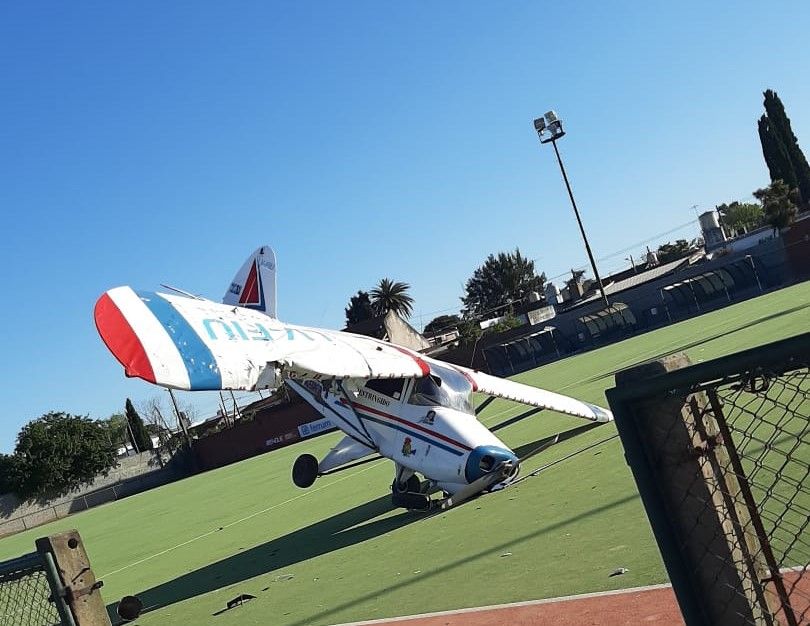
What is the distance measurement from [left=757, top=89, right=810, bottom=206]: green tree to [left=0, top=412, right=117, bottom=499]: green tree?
57.1 metres

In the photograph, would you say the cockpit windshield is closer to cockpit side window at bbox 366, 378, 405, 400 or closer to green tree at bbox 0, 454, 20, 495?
cockpit side window at bbox 366, 378, 405, 400

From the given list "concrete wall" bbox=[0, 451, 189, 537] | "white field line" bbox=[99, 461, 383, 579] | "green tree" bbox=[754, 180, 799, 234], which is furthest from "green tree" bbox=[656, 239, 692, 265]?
"white field line" bbox=[99, 461, 383, 579]

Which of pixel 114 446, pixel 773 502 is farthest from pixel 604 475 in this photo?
pixel 114 446

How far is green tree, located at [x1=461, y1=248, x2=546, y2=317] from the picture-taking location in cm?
11381

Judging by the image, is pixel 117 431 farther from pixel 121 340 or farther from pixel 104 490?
pixel 121 340

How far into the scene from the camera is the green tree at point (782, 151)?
73125mm

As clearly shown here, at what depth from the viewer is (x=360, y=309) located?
11381 cm

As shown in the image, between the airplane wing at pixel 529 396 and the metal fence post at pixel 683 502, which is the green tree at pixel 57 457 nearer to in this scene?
the airplane wing at pixel 529 396

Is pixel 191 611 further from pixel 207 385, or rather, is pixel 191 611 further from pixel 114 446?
pixel 114 446

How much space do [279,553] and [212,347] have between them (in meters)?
3.87

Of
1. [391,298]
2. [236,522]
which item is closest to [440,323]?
[391,298]

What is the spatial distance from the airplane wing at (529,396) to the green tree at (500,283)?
99.0m

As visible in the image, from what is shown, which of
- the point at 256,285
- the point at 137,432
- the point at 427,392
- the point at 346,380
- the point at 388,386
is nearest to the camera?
the point at 427,392

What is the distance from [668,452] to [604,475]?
287 inches
